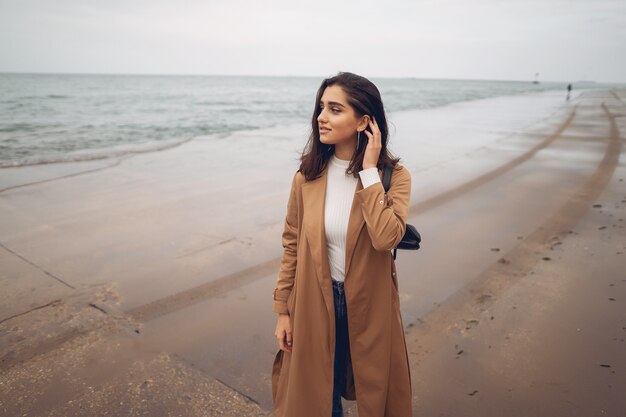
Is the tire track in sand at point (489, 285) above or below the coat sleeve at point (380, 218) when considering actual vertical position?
below

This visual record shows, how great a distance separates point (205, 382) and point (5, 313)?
2319mm

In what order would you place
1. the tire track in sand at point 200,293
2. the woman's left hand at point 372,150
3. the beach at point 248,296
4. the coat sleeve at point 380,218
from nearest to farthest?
the coat sleeve at point 380,218 < the woman's left hand at point 372,150 < the beach at point 248,296 < the tire track in sand at point 200,293

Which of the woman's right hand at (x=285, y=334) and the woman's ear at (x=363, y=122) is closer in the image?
the woman's ear at (x=363, y=122)

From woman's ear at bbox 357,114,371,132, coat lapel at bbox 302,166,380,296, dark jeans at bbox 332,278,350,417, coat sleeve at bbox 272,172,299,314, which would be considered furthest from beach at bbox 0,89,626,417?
woman's ear at bbox 357,114,371,132

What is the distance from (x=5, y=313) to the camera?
3635mm

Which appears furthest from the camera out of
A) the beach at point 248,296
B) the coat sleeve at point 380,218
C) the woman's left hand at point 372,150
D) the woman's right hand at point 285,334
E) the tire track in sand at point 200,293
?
the tire track in sand at point 200,293

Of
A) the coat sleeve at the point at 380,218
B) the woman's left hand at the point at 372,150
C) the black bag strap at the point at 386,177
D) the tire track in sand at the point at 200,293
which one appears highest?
the woman's left hand at the point at 372,150

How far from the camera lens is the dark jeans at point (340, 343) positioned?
6.15ft

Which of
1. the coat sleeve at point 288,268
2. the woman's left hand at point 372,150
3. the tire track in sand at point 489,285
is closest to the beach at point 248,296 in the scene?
the tire track in sand at point 489,285

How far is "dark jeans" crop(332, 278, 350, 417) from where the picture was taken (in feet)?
6.15

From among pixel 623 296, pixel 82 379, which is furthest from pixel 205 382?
pixel 623 296

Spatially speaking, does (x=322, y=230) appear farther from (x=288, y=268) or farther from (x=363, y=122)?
(x=363, y=122)

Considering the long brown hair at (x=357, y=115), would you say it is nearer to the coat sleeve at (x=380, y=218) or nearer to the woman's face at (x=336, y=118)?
the woman's face at (x=336, y=118)

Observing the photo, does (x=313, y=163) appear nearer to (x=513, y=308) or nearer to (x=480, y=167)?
(x=513, y=308)
